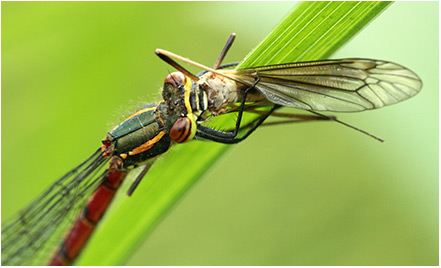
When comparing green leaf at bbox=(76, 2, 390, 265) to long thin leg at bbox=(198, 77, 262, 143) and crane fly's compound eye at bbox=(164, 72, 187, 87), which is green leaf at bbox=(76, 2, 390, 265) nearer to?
long thin leg at bbox=(198, 77, 262, 143)

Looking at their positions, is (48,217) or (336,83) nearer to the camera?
(336,83)

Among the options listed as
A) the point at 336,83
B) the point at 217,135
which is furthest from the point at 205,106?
the point at 336,83

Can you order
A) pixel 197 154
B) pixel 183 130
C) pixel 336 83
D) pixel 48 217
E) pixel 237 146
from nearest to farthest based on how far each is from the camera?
pixel 336 83
pixel 183 130
pixel 197 154
pixel 48 217
pixel 237 146

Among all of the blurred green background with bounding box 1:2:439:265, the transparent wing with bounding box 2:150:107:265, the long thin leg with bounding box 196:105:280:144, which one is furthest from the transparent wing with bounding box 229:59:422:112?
the transparent wing with bounding box 2:150:107:265

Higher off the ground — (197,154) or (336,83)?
(336,83)

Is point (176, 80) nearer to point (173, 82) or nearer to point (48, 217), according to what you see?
point (173, 82)
